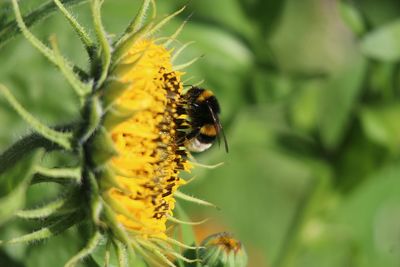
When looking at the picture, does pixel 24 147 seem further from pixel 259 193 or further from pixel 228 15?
pixel 259 193

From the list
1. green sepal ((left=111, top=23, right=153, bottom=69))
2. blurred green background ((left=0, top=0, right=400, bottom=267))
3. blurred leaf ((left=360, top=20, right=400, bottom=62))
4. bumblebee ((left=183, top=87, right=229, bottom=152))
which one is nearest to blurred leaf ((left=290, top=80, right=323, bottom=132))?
blurred green background ((left=0, top=0, right=400, bottom=267))

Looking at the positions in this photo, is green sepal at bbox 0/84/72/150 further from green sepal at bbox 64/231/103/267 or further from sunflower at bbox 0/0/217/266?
green sepal at bbox 64/231/103/267

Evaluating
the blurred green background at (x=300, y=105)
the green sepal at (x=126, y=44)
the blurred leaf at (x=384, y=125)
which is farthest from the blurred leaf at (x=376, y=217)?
the green sepal at (x=126, y=44)

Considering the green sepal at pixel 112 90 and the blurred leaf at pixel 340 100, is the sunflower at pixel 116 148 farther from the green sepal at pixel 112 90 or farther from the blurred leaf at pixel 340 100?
the blurred leaf at pixel 340 100

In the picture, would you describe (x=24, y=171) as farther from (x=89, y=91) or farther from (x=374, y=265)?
(x=374, y=265)

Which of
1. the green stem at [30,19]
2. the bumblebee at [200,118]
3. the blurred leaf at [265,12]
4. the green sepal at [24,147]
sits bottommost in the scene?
the blurred leaf at [265,12]

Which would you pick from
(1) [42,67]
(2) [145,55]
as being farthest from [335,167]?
(2) [145,55]
